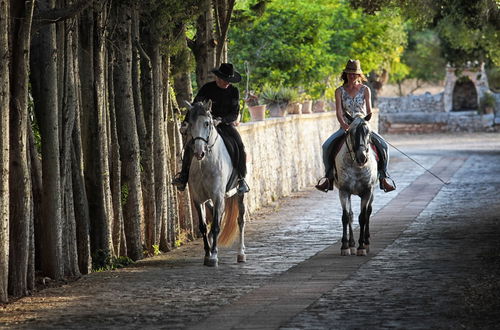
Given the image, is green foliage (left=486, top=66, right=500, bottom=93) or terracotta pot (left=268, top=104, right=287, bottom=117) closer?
terracotta pot (left=268, top=104, right=287, bottom=117)

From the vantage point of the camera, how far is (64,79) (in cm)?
1310

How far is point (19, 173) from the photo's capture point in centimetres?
1186

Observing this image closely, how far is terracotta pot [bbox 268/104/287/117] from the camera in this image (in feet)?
82.4

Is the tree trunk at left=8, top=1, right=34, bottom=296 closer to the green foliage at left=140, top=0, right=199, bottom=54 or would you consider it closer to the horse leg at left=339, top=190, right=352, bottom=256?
the green foliage at left=140, top=0, right=199, bottom=54

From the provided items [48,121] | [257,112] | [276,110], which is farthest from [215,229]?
[276,110]

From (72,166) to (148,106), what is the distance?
9.06 feet

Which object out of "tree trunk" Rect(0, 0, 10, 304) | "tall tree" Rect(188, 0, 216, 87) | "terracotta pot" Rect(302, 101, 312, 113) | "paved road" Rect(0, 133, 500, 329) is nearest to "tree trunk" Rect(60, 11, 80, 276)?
"paved road" Rect(0, 133, 500, 329)

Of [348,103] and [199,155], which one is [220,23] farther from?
[199,155]

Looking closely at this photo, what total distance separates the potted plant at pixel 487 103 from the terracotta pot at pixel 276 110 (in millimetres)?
30723

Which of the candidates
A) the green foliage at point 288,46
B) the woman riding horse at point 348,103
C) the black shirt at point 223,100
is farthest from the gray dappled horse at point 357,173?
the green foliage at point 288,46

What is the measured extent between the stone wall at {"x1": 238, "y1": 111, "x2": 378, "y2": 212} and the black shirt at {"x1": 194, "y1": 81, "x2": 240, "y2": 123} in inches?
170

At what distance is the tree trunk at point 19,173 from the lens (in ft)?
38.8

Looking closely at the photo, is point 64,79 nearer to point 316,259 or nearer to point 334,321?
point 316,259

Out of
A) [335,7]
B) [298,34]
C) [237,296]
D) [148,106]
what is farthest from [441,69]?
[237,296]
